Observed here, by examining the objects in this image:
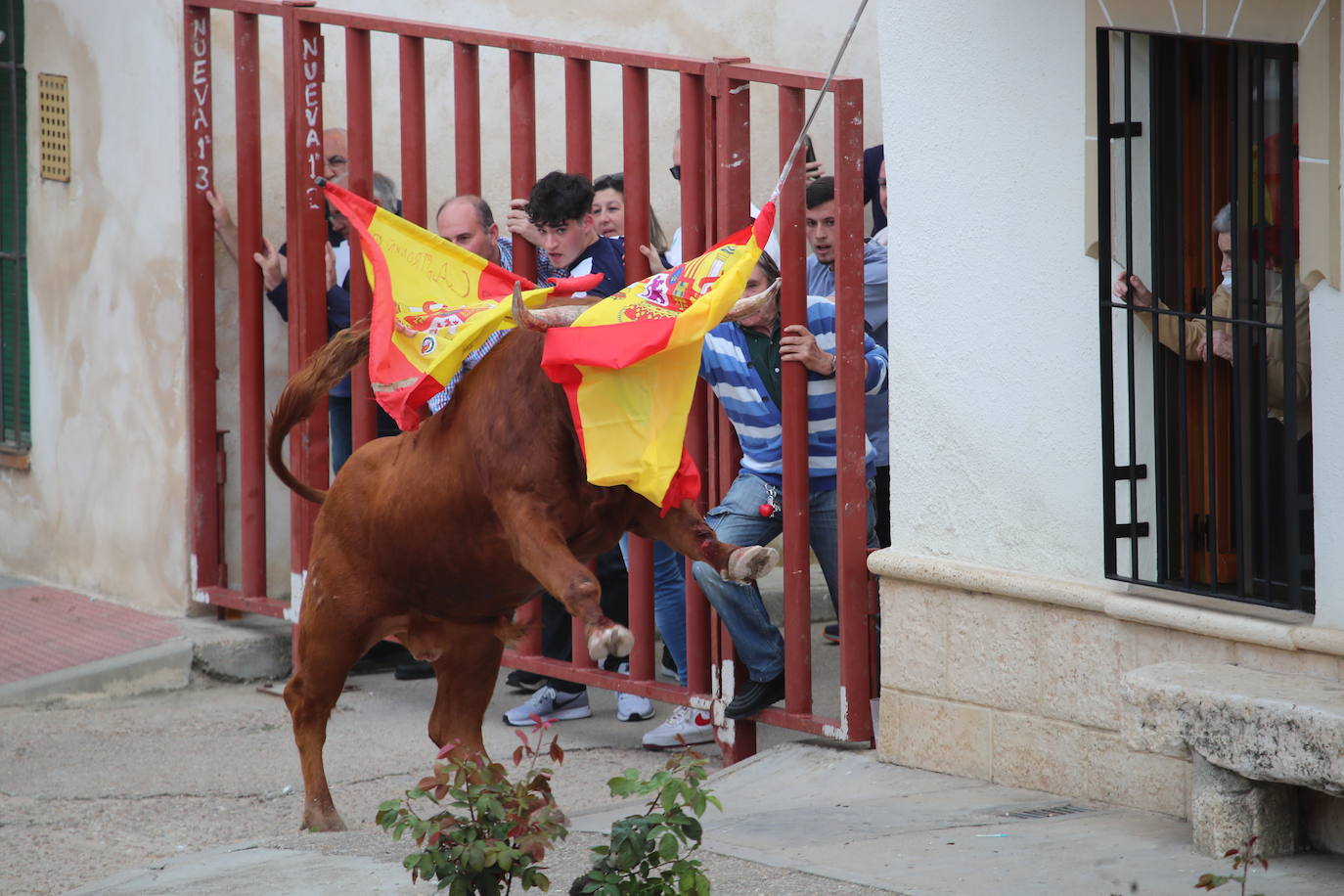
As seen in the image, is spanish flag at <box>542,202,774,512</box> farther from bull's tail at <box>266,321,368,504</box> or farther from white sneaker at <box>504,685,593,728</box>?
white sneaker at <box>504,685,593,728</box>

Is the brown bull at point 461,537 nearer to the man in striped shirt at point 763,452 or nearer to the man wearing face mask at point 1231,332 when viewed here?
the man in striped shirt at point 763,452

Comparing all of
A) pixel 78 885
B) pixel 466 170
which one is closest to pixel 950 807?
pixel 78 885

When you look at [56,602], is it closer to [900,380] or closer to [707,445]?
[707,445]

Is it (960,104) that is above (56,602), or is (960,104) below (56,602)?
above

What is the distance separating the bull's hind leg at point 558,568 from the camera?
13.2 feet

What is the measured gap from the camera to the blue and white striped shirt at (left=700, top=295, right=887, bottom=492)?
6469 mm

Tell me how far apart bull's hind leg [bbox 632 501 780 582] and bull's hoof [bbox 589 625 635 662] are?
379mm

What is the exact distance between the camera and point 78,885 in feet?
18.6

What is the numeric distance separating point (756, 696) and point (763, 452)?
86 centimetres

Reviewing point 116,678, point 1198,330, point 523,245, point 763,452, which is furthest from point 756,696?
point 116,678

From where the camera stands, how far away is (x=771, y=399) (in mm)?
6547

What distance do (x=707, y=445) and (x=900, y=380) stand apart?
95 centimetres

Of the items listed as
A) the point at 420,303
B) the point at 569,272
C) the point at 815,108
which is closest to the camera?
the point at 420,303

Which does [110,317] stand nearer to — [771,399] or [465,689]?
[771,399]
